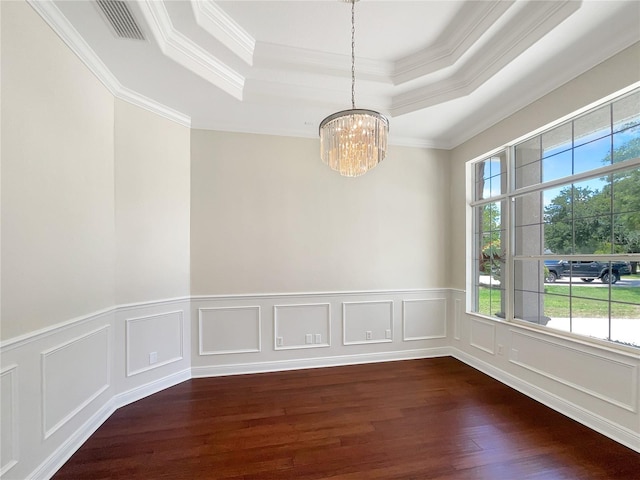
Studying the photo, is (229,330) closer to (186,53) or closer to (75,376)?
(75,376)

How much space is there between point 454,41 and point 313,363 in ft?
12.2

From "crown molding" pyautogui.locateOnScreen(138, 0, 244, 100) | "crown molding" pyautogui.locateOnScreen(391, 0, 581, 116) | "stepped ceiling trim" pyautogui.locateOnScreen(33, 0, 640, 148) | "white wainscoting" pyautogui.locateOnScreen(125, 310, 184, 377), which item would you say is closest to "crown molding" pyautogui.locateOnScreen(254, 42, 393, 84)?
"stepped ceiling trim" pyautogui.locateOnScreen(33, 0, 640, 148)

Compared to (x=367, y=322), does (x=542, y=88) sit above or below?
above

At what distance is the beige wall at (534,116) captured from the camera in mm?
2145

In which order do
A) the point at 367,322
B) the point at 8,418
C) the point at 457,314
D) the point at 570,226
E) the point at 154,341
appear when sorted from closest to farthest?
the point at 8,418, the point at 570,226, the point at 154,341, the point at 367,322, the point at 457,314

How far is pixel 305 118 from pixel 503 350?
3504 millimetres

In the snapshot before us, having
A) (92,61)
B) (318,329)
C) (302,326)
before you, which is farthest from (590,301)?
(92,61)

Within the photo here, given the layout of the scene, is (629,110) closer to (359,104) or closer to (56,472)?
(359,104)

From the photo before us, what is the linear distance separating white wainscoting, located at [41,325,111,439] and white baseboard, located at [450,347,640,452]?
4.01 metres

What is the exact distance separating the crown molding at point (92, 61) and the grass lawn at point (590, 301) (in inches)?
170

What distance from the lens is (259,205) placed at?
3537mm

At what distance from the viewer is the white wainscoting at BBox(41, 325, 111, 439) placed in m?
1.89

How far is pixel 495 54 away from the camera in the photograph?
2.43m

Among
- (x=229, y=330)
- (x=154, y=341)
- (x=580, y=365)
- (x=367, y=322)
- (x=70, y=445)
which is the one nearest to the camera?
(x=70, y=445)
